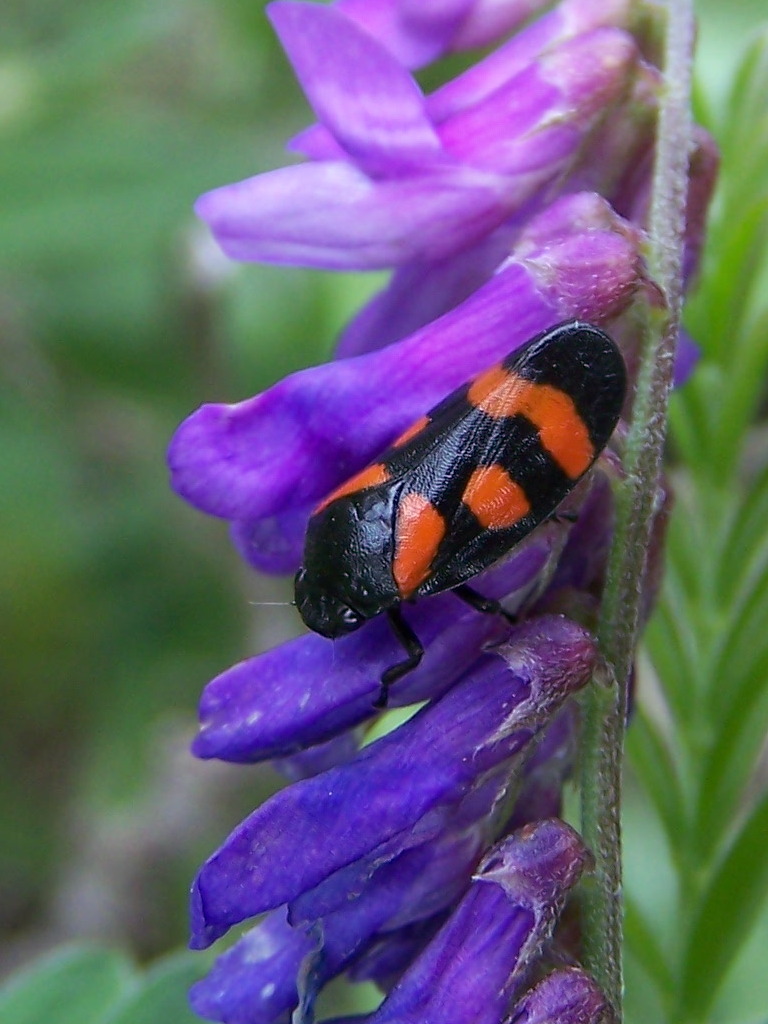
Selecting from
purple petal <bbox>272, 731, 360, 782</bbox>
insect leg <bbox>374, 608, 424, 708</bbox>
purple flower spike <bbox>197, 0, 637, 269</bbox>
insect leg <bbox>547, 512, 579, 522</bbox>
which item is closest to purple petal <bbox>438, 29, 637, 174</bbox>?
purple flower spike <bbox>197, 0, 637, 269</bbox>

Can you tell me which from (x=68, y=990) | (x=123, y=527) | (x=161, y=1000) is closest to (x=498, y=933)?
(x=161, y=1000)

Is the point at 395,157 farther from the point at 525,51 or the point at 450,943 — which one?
the point at 450,943

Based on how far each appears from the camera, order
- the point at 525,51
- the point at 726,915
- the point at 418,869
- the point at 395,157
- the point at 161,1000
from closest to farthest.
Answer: the point at 418,869 < the point at 395,157 < the point at 525,51 < the point at 726,915 < the point at 161,1000

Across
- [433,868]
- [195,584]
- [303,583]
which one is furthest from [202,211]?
[195,584]

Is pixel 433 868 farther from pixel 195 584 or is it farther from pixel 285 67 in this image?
pixel 285 67

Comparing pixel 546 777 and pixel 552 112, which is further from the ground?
pixel 552 112

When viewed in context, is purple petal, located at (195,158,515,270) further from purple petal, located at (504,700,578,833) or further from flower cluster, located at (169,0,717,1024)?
purple petal, located at (504,700,578,833)
